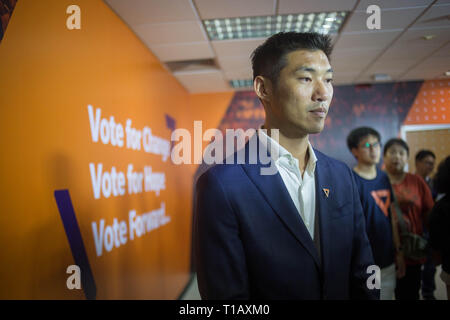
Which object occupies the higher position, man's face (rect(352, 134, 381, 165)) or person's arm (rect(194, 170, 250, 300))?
man's face (rect(352, 134, 381, 165))

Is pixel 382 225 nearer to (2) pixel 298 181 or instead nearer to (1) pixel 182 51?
(2) pixel 298 181

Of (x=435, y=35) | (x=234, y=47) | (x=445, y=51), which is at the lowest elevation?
(x=445, y=51)

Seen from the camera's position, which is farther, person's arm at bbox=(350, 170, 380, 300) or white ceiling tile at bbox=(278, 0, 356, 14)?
white ceiling tile at bbox=(278, 0, 356, 14)

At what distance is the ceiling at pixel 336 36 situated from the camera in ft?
4.43

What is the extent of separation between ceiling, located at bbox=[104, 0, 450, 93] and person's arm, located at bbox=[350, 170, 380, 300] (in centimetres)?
75

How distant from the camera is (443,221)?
1.17 m

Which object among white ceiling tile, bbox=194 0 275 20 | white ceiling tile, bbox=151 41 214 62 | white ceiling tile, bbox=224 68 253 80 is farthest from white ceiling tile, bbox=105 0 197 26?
white ceiling tile, bbox=224 68 253 80

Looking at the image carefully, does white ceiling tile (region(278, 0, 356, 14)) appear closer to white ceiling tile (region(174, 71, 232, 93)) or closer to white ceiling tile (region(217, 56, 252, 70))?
white ceiling tile (region(217, 56, 252, 70))

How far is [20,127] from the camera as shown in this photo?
4.58ft

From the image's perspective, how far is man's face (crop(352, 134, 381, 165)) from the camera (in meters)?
2.04

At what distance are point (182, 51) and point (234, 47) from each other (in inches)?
23.2

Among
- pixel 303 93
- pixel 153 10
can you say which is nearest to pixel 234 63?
pixel 153 10

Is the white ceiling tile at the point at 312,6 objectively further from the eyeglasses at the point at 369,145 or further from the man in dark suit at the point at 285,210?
the man in dark suit at the point at 285,210
